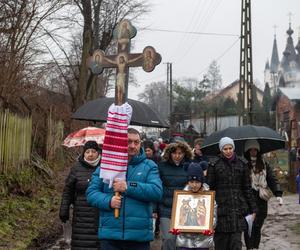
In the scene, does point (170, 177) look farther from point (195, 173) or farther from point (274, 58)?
point (274, 58)

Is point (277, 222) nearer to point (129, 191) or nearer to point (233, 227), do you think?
point (233, 227)

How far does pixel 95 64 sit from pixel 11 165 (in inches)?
210

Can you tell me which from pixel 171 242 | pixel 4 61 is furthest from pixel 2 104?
pixel 171 242

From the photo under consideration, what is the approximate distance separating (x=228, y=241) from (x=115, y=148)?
2.87m

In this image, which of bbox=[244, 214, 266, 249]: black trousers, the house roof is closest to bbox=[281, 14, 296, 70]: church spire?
the house roof

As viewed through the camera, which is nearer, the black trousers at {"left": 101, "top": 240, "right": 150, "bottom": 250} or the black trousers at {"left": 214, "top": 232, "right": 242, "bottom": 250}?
the black trousers at {"left": 101, "top": 240, "right": 150, "bottom": 250}

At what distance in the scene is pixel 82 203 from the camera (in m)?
6.75

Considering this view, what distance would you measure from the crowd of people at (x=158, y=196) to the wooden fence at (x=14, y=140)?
5.43 meters

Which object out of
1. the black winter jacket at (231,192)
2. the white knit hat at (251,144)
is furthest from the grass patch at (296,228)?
the black winter jacket at (231,192)

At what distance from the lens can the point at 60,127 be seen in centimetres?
2277

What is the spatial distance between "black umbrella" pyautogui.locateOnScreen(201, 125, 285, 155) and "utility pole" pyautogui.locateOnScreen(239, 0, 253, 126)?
10.4 meters

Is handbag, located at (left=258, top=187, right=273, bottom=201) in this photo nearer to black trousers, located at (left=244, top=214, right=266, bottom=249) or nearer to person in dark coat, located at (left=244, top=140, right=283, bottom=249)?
person in dark coat, located at (left=244, top=140, right=283, bottom=249)

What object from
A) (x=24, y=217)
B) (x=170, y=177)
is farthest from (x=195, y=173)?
(x=24, y=217)

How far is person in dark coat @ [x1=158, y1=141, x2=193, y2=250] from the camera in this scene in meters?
7.50
